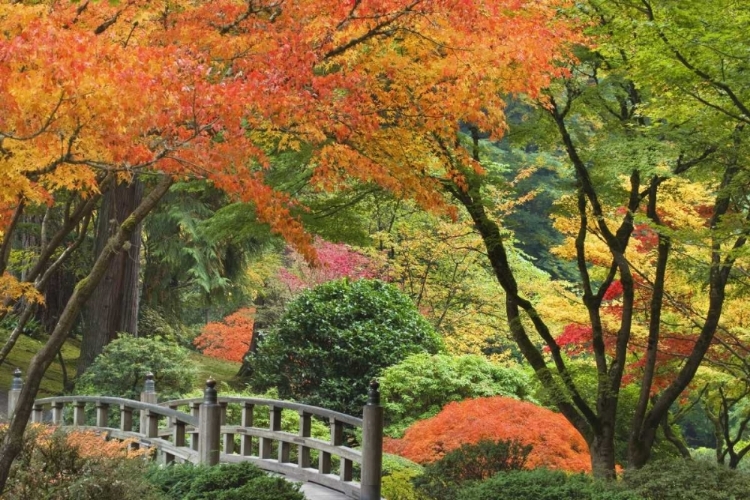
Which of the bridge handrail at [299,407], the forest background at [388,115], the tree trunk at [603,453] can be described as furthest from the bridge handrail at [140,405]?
the tree trunk at [603,453]

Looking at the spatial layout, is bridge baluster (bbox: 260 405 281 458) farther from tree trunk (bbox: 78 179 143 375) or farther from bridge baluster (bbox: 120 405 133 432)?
tree trunk (bbox: 78 179 143 375)

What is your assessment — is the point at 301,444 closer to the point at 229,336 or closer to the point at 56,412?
the point at 56,412

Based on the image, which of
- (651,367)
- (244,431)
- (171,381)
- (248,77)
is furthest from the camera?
(171,381)

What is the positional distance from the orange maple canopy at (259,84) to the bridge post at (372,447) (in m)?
2.02

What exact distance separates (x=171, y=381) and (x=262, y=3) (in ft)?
31.6

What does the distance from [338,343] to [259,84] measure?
831 cm

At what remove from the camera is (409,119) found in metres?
9.53

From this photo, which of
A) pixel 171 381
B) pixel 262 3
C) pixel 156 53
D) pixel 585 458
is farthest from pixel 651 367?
pixel 171 381

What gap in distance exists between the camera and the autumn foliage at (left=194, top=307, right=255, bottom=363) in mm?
27969

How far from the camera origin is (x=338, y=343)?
626 inches

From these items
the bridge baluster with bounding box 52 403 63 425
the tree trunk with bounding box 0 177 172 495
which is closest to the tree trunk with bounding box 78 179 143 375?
the bridge baluster with bounding box 52 403 63 425

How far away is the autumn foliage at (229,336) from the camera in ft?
91.8

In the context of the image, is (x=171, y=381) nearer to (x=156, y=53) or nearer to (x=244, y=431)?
(x=244, y=431)

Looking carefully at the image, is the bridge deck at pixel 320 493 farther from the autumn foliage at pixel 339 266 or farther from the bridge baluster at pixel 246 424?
the autumn foliage at pixel 339 266
